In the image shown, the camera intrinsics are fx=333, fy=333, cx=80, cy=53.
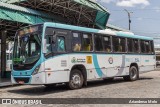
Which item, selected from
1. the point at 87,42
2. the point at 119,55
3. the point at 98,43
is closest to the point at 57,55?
the point at 87,42

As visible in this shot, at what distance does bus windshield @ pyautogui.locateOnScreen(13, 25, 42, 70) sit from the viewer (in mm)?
14062

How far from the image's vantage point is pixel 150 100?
455 inches

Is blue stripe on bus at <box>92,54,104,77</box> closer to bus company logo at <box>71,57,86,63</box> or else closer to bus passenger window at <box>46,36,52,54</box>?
bus company logo at <box>71,57,86,63</box>

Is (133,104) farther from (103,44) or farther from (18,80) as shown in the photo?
(103,44)

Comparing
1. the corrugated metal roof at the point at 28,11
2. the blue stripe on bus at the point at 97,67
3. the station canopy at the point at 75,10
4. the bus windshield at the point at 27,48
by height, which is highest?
the station canopy at the point at 75,10

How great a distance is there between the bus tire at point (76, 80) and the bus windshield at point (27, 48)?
215 centimetres

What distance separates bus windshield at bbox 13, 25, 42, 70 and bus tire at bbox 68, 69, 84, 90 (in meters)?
2.15

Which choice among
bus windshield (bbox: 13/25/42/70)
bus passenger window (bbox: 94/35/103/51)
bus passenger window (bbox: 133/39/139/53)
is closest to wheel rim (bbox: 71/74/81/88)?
bus passenger window (bbox: 94/35/103/51)

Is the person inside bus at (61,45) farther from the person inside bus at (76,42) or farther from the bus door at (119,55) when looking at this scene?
A: the bus door at (119,55)

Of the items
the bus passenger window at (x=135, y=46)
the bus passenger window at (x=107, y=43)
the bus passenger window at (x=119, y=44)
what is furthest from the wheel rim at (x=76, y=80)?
the bus passenger window at (x=135, y=46)

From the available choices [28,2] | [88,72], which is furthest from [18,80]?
[28,2]

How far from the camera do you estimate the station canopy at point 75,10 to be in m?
24.0

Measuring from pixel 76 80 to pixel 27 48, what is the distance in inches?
110

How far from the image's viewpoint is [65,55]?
14.8 metres
